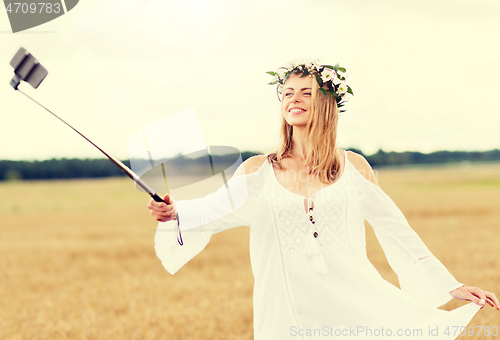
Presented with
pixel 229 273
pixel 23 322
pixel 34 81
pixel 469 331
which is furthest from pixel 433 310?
pixel 229 273

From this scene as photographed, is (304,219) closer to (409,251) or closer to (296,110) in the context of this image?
(296,110)

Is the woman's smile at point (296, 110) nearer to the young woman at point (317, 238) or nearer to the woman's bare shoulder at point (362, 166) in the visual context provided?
the young woman at point (317, 238)

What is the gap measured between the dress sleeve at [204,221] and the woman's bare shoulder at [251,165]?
0.07 metres

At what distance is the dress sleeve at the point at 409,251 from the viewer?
3.26m

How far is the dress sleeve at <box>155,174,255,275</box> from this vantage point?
3.01 metres

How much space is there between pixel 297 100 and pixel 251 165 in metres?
0.62

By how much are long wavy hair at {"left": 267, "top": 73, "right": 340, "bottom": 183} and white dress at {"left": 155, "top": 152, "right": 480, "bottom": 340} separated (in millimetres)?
109

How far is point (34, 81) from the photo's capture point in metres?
2.37

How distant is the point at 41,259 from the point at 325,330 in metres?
11.9

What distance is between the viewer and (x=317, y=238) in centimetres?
304

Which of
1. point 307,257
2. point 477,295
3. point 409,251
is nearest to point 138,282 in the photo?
point 307,257

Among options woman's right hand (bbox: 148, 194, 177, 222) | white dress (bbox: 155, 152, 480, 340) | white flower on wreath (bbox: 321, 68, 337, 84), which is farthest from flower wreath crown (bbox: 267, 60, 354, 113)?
woman's right hand (bbox: 148, 194, 177, 222)

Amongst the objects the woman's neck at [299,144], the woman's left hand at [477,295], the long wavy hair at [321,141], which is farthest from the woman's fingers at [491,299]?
the woman's neck at [299,144]

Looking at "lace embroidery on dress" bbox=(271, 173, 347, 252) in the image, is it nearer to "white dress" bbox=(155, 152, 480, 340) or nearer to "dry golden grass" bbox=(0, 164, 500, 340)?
"white dress" bbox=(155, 152, 480, 340)
